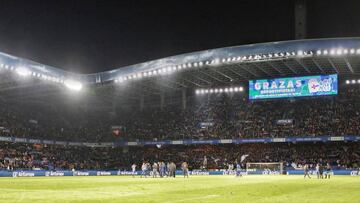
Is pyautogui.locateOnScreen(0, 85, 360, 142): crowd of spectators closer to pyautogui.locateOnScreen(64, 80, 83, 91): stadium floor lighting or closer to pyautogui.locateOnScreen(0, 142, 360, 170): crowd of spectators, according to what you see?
pyautogui.locateOnScreen(0, 142, 360, 170): crowd of spectators

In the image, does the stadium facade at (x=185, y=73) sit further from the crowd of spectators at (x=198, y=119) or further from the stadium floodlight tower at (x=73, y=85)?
the crowd of spectators at (x=198, y=119)

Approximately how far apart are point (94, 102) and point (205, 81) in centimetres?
2470

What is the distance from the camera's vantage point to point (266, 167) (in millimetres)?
64000

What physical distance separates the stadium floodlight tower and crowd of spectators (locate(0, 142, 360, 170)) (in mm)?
11997

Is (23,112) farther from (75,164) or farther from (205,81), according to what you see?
(205,81)

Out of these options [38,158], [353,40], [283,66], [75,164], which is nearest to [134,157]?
[75,164]

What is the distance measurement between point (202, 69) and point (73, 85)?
2024cm

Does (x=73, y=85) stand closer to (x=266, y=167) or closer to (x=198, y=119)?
(x=198, y=119)

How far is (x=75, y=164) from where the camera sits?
74.7 metres

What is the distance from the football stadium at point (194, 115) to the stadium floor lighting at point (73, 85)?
16cm

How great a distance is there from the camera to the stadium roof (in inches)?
2279

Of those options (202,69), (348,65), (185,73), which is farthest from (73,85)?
(348,65)

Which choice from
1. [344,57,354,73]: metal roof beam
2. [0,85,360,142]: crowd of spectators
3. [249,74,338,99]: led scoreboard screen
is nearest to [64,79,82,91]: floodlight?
[0,85,360,142]: crowd of spectators

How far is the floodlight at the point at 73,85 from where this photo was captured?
228 ft
